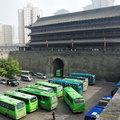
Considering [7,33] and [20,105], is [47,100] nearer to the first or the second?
[20,105]

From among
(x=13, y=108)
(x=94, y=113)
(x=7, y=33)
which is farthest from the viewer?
(x=7, y=33)

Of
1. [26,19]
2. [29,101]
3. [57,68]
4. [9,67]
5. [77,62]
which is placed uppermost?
[26,19]

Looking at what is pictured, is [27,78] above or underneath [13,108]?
above

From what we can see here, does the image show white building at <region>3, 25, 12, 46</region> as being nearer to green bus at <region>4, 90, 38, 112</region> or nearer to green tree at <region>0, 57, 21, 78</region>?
green tree at <region>0, 57, 21, 78</region>

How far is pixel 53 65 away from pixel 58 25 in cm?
1318

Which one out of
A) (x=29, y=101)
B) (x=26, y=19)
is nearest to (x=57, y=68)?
(x=29, y=101)

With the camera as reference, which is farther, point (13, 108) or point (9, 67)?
point (9, 67)

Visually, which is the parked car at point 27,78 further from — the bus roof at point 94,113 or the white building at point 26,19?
the white building at point 26,19

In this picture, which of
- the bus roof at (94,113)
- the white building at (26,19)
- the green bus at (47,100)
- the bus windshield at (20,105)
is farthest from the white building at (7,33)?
the bus roof at (94,113)

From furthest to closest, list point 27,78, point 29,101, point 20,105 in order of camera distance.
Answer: point 27,78 < point 29,101 < point 20,105

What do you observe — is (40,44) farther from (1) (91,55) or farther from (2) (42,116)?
(2) (42,116)

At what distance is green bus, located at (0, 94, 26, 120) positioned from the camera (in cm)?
1650

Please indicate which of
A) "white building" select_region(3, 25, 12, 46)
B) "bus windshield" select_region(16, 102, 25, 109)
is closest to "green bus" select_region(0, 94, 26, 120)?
"bus windshield" select_region(16, 102, 25, 109)

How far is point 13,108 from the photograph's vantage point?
16516 mm
